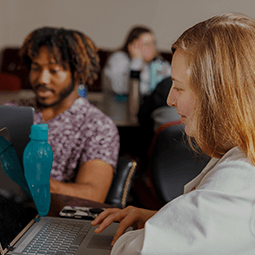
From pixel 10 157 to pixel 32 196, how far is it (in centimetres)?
13

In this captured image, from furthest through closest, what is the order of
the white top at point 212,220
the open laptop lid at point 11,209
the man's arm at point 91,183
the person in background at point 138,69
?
the person in background at point 138,69 < the man's arm at point 91,183 < the open laptop lid at point 11,209 < the white top at point 212,220

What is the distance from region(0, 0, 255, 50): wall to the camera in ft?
16.9

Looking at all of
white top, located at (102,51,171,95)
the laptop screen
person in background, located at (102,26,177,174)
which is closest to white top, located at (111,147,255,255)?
the laptop screen

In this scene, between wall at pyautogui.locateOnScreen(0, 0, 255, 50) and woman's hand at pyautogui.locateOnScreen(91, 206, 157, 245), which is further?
wall at pyautogui.locateOnScreen(0, 0, 255, 50)

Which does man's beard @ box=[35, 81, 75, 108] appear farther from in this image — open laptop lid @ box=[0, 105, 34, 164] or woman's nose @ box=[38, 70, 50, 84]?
open laptop lid @ box=[0, 105, 34, 164]

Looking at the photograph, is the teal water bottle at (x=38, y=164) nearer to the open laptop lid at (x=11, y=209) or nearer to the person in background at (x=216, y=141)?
the open laptop lid at (x=11, y=209)

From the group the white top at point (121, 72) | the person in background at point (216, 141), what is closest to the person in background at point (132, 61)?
the white top at point (121, 72)

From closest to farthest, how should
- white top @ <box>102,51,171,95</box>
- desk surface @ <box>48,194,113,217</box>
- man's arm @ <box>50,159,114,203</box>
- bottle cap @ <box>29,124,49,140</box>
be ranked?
bottle cap @ <box>29,124,49,140</box>
desk surface @ <box>48,194,113,217</box>
man's arm @ <box>50,159,114,203</box>
white top @ <box>102,51,171,95</box>

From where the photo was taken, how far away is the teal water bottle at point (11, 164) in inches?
31.9

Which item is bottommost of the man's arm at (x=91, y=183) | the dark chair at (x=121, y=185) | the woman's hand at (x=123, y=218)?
the dark chair at (x=121, y=185)

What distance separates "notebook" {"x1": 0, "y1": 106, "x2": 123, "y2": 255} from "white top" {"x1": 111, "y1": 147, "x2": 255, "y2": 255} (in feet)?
0.81

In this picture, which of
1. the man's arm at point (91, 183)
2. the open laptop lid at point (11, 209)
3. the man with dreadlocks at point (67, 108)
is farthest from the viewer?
the man with dreadlocks at point (67, 108)

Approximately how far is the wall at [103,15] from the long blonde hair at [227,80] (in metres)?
4.80

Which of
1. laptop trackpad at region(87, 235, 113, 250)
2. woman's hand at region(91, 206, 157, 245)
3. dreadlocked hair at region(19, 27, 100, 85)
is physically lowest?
laptop trackpad at region(87, 235, 113, 250)
